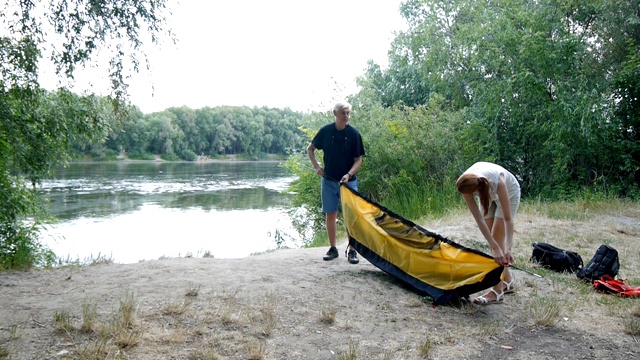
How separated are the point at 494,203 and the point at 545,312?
3.61ft

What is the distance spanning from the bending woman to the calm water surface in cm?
607

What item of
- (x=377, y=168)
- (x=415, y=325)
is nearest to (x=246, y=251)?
(x=377, y=168)

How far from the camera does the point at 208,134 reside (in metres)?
90.6

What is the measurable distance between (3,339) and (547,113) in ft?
50.8

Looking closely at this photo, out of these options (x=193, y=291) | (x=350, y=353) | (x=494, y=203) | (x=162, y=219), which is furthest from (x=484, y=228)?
(x=162, y=219)

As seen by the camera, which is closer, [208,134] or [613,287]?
[613,287]

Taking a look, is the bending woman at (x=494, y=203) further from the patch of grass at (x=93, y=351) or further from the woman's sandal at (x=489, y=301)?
the patch of grass at (x=93, y=351)

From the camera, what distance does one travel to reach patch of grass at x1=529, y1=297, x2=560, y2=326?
4.41 m

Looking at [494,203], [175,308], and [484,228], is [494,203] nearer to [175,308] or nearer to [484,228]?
[484,228]

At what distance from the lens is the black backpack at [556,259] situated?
6.23 metres

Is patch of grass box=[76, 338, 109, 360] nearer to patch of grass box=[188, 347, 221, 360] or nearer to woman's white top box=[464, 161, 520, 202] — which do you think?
patch of grass box=[188, 347, 221, 360]

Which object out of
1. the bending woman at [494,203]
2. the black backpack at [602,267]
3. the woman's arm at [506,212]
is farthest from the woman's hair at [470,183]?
the black backpack at [602,267]

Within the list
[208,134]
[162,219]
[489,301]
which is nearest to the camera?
[489,301]

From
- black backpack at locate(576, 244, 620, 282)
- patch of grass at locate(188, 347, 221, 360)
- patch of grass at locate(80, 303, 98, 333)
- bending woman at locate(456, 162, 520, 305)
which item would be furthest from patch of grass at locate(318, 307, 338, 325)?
black backpack at locate(576, 244, 620, 282)
